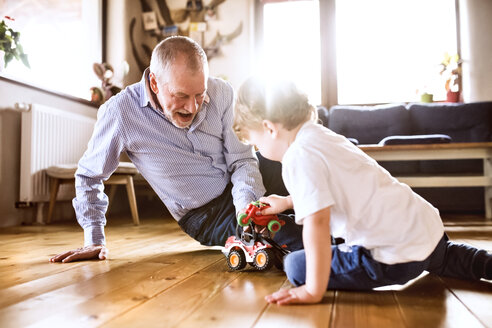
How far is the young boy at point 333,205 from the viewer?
0.89m

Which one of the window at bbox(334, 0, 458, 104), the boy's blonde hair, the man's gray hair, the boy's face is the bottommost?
the boy's face

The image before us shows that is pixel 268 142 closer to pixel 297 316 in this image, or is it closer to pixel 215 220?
pixel 297 316

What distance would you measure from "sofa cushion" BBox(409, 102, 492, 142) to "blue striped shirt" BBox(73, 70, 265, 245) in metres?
2.76

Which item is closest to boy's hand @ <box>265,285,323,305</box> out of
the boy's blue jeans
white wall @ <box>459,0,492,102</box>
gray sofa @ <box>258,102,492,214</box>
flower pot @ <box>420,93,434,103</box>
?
the boy's blue jeans

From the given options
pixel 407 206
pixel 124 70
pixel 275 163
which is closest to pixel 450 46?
pixel 124 70

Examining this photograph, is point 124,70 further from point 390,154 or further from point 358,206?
point 358,206

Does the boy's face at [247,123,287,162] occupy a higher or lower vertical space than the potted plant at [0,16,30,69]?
lower

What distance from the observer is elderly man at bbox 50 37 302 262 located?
149 centimetres

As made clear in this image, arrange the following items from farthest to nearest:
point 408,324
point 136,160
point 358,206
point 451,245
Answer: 1. point 136,160
2. point 451,245
3. point 358,206
4. point 408,324

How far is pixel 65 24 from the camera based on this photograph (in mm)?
3859

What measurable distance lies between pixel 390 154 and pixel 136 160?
6.67 feet

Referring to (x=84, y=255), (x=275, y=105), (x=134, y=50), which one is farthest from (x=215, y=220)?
(x=134, y=50)

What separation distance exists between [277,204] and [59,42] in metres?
3.27

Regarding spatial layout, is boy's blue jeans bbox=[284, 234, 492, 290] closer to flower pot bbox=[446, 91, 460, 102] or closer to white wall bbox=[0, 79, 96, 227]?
white wall bbox=[0, 79, 96, 227]
